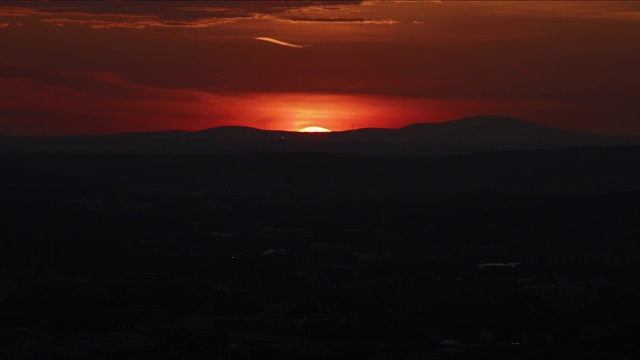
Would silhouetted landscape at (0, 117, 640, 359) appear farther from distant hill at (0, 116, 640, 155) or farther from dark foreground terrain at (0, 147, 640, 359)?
distant hill at (0, 116, 640, 155)

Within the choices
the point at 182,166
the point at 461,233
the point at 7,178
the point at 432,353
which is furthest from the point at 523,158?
the point at 432,353

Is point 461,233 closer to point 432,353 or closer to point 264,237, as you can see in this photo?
point 264,237

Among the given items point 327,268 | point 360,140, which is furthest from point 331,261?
point 360,140

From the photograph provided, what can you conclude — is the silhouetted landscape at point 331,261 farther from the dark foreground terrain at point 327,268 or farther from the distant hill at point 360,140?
the distant hill at point 360,140

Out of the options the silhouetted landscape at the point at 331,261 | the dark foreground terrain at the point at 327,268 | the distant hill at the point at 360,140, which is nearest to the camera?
the dark foreground terrain at the point at 327,268

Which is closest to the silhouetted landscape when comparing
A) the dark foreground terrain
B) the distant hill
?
the dark foreground terrain

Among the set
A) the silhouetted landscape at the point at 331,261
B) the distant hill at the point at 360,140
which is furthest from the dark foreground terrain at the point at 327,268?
the distant hill at the point at 360,140
